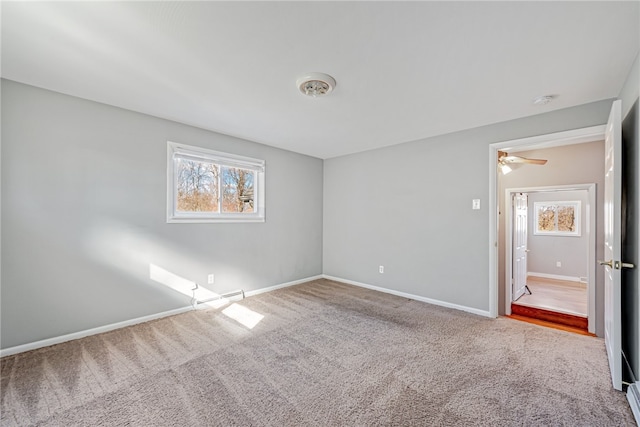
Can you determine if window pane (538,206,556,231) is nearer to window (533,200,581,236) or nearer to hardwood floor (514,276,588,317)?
window (533,200,581,236)

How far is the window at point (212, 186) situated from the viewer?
3.26m

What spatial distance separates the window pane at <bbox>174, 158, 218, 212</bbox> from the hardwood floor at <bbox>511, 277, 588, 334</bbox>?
4.39 metres

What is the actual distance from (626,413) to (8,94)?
17.1ft

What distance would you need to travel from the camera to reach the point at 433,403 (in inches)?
67.9

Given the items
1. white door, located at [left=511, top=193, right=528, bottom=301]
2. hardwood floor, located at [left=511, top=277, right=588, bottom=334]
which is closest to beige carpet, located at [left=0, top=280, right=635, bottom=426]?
hardwood floor, located at [left=511, top=277, right=588, bottom=334]

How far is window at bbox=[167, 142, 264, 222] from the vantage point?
3.26 m

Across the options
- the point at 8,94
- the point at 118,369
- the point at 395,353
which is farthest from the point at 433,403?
the point at 8,94

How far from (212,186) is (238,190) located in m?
0.41

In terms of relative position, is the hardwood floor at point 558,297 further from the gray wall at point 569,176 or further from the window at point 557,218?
the window at point 557,218

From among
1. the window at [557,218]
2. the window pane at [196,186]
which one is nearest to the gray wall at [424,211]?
the window pane at [196,186]

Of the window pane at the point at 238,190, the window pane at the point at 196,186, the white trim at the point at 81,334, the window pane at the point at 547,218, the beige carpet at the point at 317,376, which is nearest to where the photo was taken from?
the beige carpet at the point at 317,376

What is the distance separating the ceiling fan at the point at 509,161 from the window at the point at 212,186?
351cm

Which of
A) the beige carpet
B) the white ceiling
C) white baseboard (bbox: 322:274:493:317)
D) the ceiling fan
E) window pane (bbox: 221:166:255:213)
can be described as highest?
the white ceiling

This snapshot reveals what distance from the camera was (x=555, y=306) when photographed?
411 centimetres
